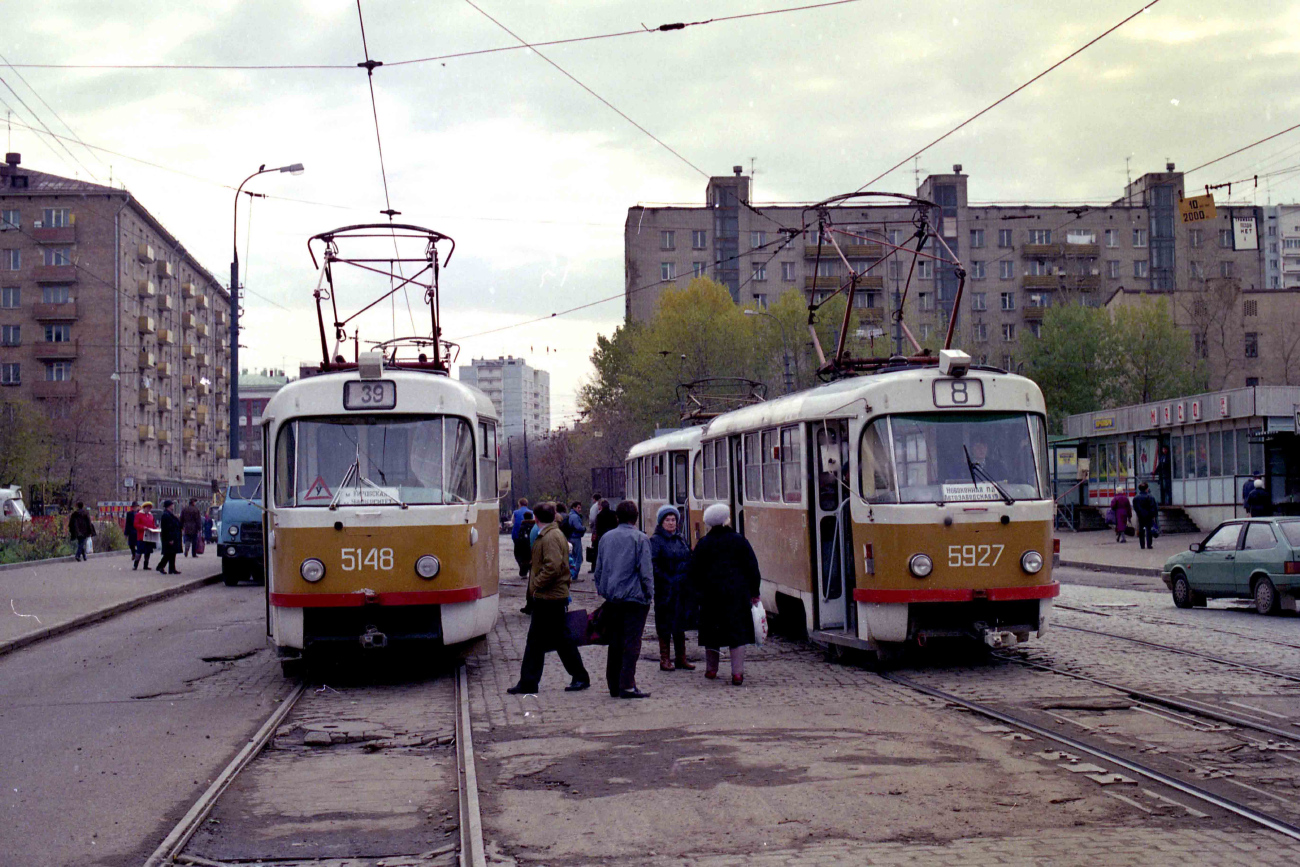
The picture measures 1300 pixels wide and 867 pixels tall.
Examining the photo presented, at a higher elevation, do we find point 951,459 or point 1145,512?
point 951,459

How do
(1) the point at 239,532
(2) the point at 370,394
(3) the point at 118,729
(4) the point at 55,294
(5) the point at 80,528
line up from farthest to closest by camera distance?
1. (4) the point at 55,294
2. (5) the point at 80,528
3. (1) the point at 239,532
4. (2) the point at 370,394
5. (3) the point at 118,729

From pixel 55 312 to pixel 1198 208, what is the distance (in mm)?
69730

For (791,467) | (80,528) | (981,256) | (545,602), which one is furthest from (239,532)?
(981,256)

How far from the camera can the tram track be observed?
6.20 m

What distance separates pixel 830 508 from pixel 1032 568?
2.13 meters

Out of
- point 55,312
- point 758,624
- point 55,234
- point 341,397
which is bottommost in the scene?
point 758,624

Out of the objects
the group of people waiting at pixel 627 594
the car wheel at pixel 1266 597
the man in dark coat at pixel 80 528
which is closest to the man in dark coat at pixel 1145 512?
the car wheel at pixel 1266 597

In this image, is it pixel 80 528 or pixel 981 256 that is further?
pixel 981 256

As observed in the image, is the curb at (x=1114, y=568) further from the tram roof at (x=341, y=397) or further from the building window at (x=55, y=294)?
the building window at (x=55, y=294)

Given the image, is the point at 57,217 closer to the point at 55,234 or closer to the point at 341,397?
the point at 55,234

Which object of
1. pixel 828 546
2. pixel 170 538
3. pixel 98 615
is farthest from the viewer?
pixel 170 538

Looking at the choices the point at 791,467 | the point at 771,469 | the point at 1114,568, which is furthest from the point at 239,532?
the point at 1114,568

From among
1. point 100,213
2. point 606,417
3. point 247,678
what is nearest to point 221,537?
point 247,678

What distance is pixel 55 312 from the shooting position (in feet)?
258
